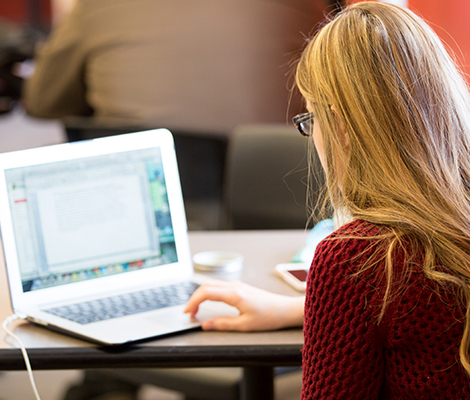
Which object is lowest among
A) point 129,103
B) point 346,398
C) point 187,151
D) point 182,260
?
point 346,398

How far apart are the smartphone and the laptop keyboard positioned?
195 millimetres

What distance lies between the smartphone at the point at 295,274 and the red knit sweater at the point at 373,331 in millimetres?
387

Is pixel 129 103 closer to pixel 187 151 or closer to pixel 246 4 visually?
pixel 187 151

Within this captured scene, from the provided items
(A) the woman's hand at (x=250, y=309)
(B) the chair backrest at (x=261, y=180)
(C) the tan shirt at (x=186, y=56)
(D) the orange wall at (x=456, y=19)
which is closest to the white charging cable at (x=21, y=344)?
(A) the woman's hand at (x=250, y=309)

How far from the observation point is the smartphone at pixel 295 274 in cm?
114

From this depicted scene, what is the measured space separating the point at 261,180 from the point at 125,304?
1.01m

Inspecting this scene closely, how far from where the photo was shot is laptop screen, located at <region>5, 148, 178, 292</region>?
103 cm

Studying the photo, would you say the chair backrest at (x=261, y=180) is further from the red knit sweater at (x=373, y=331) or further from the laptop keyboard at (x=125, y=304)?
the red knit sweater at (x=373, y=331)

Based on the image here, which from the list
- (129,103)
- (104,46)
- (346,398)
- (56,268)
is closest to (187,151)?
(129,103)

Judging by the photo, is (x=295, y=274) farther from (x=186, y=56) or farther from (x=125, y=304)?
(x=186, y=56)

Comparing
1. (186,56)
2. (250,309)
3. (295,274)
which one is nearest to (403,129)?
(250,309)

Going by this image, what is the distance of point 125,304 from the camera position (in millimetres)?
1027

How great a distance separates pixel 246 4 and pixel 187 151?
0.63 m

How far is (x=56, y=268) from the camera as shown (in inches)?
41.2
